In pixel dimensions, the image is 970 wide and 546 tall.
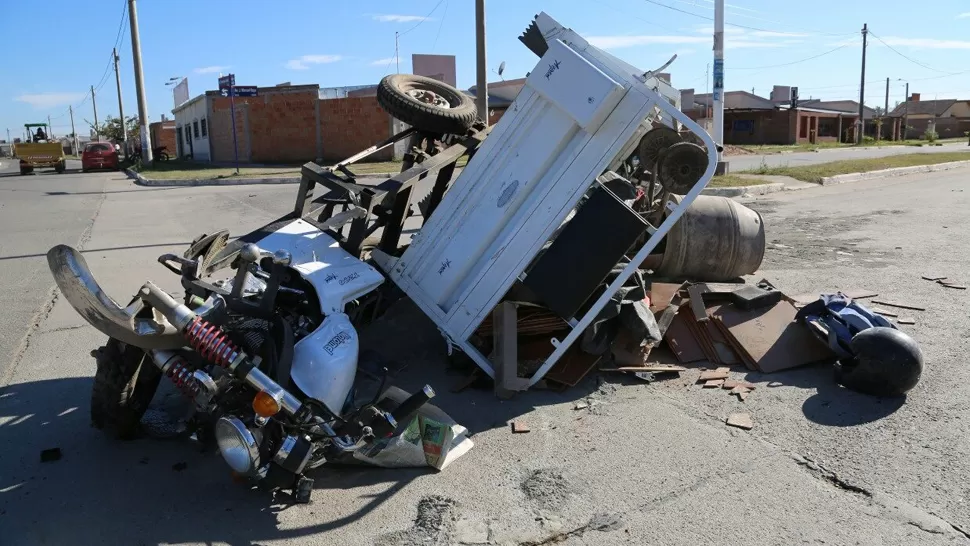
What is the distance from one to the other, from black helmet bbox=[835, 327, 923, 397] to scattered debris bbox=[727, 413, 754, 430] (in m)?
0.87

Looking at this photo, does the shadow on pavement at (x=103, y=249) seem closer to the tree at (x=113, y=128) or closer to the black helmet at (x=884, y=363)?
the black helmet at (x=884, y=363)

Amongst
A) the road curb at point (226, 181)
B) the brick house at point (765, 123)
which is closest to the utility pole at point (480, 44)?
the road curb at point (226, 181)

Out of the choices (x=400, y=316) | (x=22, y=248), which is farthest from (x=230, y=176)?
(x=400, y=316)

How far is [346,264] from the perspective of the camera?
4680 mm

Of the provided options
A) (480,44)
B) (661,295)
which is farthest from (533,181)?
(480,44)

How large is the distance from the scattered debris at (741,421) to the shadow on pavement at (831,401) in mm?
383

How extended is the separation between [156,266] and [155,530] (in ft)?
22.9

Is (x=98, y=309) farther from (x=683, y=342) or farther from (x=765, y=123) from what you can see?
(x=765, y=123)

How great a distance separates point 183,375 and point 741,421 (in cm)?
330

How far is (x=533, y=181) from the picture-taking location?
→ 4875 millimetres

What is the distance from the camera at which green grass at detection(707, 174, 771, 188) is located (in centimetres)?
1739

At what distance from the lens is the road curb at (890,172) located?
19.9 meters

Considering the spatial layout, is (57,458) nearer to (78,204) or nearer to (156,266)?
(156,266)

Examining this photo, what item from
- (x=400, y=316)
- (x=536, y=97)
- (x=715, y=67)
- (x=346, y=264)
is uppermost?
(x=715, y=67)
